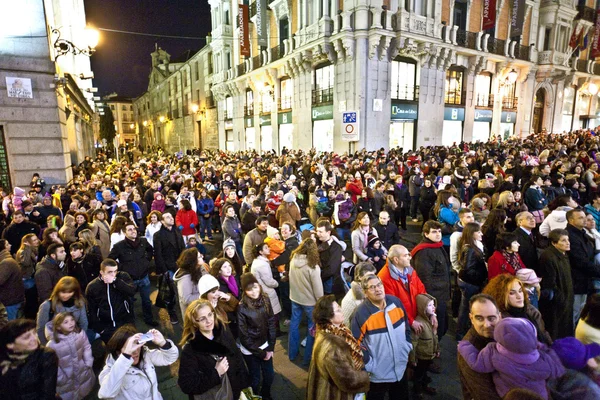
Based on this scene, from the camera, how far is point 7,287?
180 inches

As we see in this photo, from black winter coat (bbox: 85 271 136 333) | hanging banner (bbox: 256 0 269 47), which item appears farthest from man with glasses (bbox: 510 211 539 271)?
hanging banner (bbox: 256 0 269 47)

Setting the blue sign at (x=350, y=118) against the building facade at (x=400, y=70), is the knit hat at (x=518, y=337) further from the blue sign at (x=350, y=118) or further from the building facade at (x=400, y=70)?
A: the blue sign at (x=350, y=118)

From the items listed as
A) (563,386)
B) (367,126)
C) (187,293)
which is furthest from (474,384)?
(367,126)

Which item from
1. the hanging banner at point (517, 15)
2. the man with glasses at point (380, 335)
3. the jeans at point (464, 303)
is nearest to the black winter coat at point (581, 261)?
the jeans at point (464, 303)

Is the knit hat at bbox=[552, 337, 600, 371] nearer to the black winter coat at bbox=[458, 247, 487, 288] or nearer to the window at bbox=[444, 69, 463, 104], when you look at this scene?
the black winter coat at bbox=[458, 247, 487, 288]

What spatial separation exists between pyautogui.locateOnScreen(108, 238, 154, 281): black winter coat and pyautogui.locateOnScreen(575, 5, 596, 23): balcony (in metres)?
39.5

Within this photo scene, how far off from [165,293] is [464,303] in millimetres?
4567

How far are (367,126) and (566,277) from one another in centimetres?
1636

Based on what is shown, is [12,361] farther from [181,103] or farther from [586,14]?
[181,103]

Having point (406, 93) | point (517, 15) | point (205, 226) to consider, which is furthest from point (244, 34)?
point (205, 226)

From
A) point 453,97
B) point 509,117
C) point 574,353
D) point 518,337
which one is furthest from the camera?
point 509,117

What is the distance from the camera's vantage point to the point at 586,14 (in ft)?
100

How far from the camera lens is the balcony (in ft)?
98.0

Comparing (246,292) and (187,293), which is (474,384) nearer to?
(246,292)
